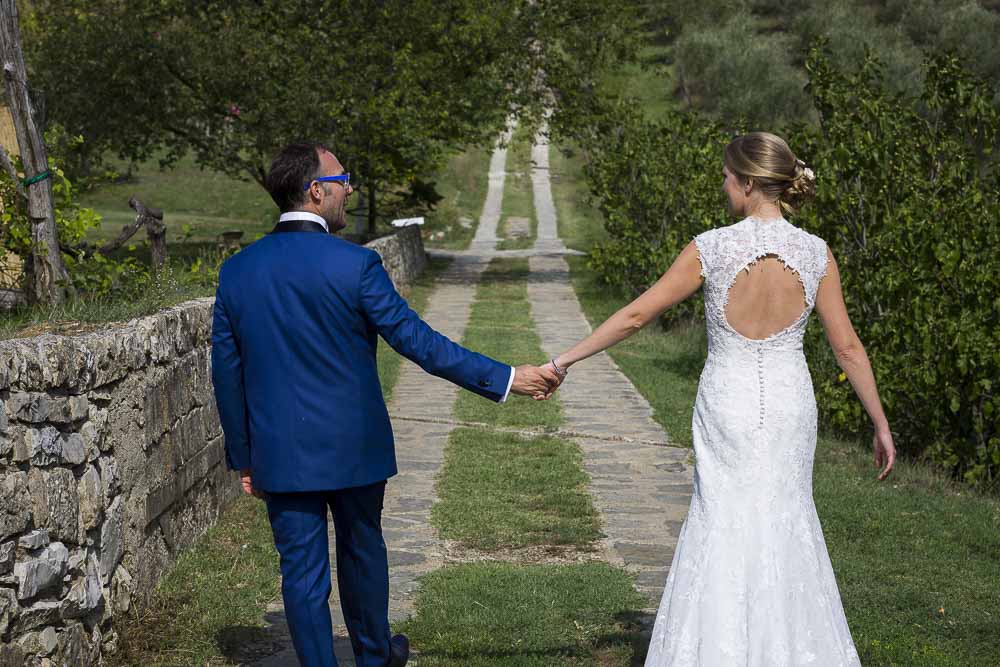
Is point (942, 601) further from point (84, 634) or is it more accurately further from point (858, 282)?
point (858, 282)

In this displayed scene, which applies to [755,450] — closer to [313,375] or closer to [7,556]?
[313,375]

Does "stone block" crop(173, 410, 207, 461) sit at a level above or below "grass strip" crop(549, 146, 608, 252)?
above

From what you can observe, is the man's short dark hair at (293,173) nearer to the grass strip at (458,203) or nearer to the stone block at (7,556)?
the stone block at (7,556)

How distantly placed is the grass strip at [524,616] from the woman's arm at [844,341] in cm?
146

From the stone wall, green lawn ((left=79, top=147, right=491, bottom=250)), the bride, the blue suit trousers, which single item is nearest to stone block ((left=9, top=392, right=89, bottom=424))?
the stone wall

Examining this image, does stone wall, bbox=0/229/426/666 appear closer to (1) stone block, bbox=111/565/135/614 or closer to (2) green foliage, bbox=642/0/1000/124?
(1) stone block, bbox=111/565/135/614

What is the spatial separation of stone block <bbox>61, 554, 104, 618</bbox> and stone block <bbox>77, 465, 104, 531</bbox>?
0.15 metres

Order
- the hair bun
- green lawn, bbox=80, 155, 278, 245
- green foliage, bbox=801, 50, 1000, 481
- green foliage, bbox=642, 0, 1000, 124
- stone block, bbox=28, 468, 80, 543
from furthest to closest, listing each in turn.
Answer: green foliage, bbox=642, 0, 1000, 124, green lawn, bbox=80, 155, 278, 245, green foliage, bbox=801, 50, 1000, 481, stone block, bbox=28, 468, 80, 543, the hair bun

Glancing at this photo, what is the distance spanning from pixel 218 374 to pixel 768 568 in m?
1.99

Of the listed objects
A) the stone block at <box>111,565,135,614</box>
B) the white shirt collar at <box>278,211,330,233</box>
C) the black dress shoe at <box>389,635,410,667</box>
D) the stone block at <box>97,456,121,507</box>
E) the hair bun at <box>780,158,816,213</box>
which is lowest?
the stone block at <box>111,565,135,614</box>

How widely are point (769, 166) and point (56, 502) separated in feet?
9.26

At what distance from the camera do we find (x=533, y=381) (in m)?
4.70

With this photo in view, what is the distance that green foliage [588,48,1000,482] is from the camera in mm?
9734

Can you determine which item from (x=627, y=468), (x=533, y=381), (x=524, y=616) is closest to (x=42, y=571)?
(x=533, y=381)
